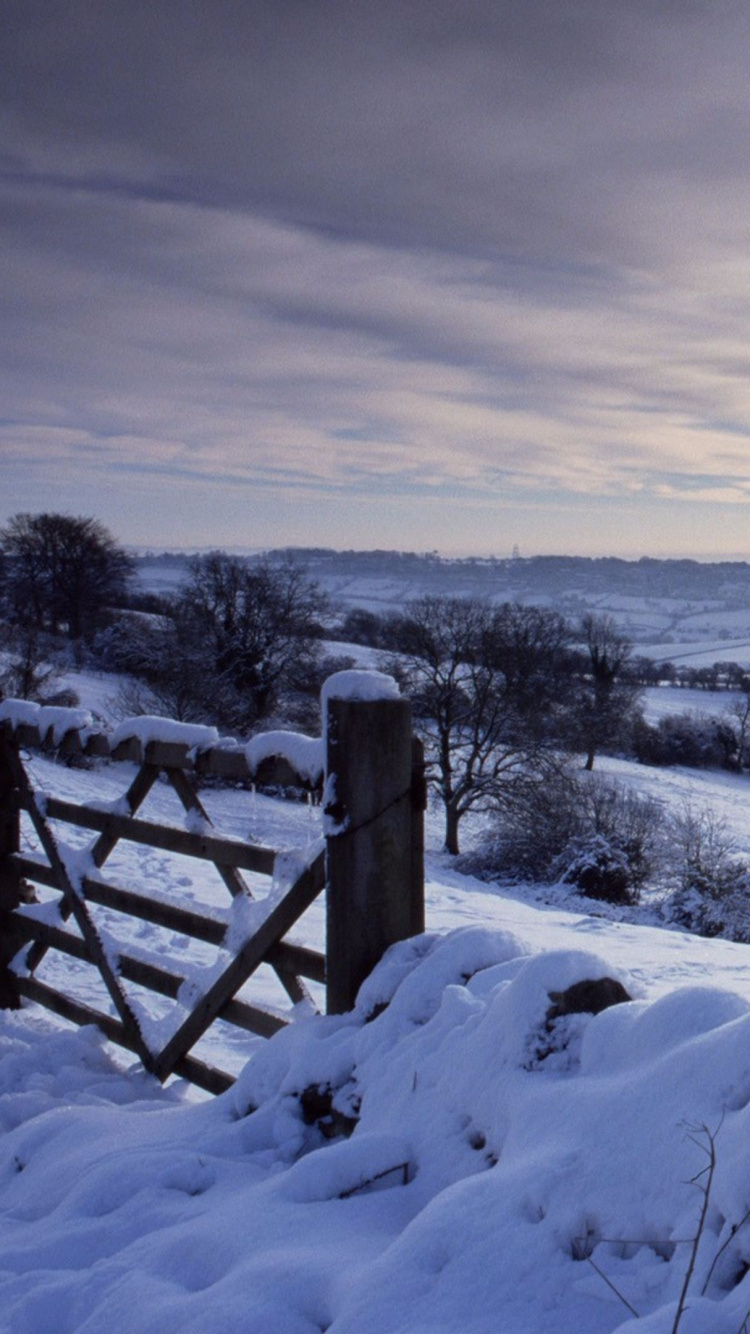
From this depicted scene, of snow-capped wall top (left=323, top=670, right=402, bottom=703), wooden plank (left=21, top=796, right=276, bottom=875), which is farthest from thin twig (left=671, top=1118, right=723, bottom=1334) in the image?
wooden plank (left=21, top=796, right=276, bottom=875)

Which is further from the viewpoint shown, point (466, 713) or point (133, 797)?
point (466, 713)

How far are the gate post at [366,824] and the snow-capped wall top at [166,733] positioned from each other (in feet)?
2.28

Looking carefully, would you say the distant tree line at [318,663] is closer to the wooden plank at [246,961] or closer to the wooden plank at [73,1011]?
the wooden plank at [73,1011]

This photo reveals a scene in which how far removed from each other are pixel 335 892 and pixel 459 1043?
76 centimetres

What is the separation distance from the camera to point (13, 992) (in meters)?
5.01

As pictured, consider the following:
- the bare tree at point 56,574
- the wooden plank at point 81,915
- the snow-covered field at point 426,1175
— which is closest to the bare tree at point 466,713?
the bare tree at point 56,574

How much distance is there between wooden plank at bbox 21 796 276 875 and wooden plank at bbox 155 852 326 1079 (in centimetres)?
16

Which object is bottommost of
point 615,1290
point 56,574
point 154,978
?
point 154,978

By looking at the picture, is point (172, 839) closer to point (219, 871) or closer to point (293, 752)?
point (219, 871)

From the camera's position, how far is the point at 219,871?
395 cm

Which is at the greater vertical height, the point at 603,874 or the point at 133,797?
the point at 133,797

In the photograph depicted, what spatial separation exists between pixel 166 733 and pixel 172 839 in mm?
437

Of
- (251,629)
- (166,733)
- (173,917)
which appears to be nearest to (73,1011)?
(173,917)

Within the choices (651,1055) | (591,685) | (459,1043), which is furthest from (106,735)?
(591,685)
